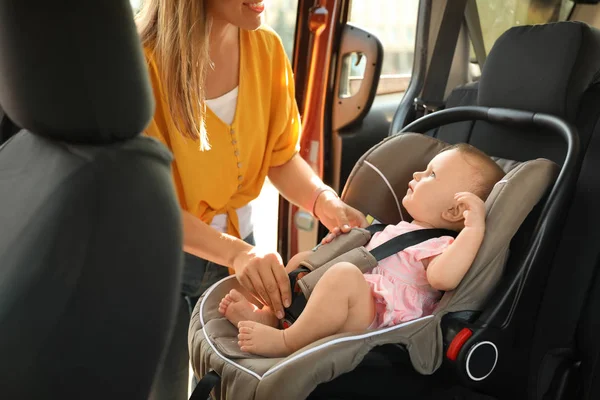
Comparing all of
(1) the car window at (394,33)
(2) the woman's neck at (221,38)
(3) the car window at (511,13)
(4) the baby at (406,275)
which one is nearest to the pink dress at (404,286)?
(4) the baby at (406,275)

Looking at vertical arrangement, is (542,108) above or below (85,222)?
below

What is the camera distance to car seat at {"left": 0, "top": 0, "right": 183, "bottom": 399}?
24.3 inches

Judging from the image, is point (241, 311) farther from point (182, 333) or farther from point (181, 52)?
point (181, 52)

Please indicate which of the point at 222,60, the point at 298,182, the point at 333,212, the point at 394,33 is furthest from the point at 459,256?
the point at 394,33

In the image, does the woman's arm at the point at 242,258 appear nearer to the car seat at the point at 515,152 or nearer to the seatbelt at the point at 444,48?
the car seat at the point at 515,152

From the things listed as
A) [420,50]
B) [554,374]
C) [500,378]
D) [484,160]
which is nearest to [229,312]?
[500,378]

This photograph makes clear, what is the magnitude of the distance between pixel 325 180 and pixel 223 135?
46.1 inches

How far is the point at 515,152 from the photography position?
1.81 metres

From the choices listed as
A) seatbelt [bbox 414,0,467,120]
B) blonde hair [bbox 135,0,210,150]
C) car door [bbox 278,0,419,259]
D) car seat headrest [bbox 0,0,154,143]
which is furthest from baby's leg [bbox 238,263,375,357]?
car door [bbox 278,0,419,259]

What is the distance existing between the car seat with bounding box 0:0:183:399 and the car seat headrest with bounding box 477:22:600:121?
131 cm

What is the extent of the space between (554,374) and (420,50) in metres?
1.34

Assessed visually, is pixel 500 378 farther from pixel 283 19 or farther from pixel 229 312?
pixel 283 19

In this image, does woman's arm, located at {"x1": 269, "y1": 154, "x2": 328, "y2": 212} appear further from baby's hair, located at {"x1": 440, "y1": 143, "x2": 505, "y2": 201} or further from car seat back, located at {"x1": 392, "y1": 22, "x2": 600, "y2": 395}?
car seat back, located at {"x1": 392, "y1": 22, "x2": 600, "y2": 395}

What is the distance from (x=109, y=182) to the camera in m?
0.64
